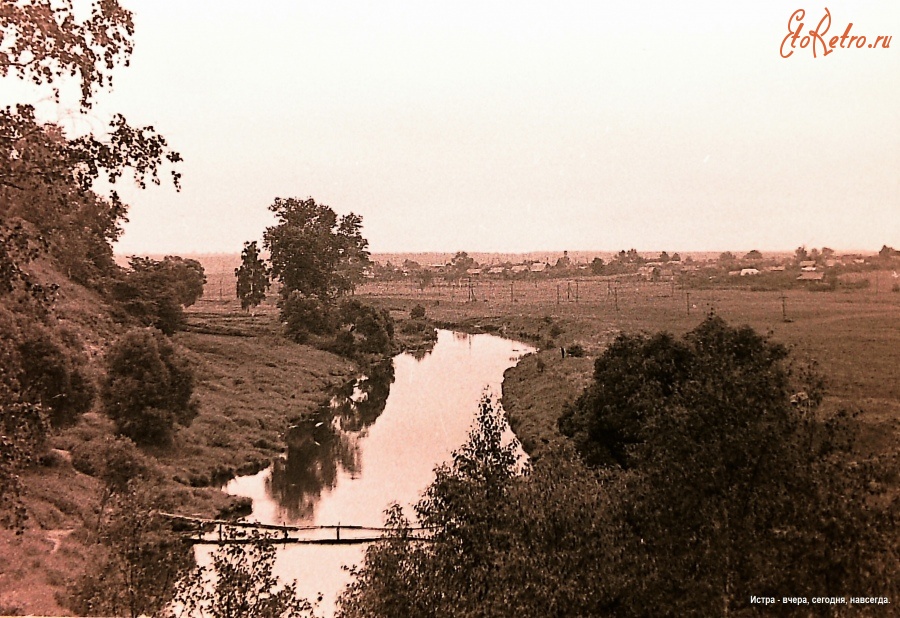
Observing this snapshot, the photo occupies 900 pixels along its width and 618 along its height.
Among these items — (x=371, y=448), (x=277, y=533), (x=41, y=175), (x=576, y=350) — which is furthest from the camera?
(x=576, y=350)

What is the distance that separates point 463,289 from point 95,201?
379 centimetres

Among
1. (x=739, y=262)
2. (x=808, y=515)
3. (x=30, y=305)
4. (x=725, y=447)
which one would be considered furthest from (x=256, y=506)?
(x=739, y=262)

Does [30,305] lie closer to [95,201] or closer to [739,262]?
[95,201]

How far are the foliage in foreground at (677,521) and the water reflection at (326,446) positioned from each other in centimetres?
117

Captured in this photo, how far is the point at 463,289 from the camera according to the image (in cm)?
720

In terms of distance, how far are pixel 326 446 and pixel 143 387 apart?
7.09 feet

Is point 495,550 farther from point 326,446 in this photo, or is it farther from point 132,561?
point 132,561

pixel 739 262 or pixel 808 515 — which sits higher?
pixel 739 262

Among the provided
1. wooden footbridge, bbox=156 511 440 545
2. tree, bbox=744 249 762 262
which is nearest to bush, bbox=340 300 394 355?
wooden footbridge, bbox=156 511 440 545

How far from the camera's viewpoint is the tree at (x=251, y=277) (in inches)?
249

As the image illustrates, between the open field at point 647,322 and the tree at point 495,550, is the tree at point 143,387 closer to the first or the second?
the open field at point 647,322

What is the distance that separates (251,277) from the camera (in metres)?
6.47

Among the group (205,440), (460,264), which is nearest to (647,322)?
(460,264)

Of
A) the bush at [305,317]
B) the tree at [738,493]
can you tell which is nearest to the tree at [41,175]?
the bush at [305,317]
